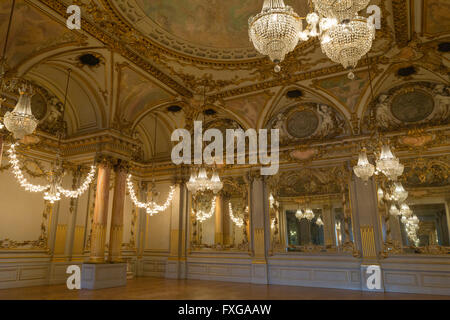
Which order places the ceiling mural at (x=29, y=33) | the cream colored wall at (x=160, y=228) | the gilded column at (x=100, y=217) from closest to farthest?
the ceiling mural at (x=29, y=33) → the gilded column at (x=100, y=217) → the cream colored wall at (x=160, y=228)

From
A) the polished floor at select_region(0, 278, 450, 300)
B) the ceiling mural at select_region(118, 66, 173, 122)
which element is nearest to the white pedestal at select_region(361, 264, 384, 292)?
the polished floor at select_region(0, 278, 450, 300)

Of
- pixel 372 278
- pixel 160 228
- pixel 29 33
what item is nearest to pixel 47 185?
pixel 29 33

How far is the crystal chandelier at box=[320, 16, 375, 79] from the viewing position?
3.87 meters

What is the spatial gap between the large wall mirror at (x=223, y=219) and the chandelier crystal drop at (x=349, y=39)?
8014 millimetres

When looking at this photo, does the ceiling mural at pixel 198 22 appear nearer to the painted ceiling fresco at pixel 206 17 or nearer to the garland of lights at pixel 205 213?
the painted ceiling fresco at pixel 206 17

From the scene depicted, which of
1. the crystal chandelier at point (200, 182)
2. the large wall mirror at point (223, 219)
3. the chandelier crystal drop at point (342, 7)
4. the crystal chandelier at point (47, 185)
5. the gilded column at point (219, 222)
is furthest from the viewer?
the gilded column at point (219, 222)

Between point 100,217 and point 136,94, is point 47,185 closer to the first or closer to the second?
point 100,217

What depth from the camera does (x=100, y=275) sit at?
8664 millimetres

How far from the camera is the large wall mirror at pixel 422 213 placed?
860cm

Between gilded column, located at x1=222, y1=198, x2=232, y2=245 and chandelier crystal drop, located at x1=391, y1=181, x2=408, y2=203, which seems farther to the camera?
gilded column, located at x1=222, y1=198, x2=232, y2=245

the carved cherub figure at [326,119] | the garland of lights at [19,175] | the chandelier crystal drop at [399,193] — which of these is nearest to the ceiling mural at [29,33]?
the garland of lights at [19,175]

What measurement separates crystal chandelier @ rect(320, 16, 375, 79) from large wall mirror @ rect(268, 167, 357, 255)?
6696 mm

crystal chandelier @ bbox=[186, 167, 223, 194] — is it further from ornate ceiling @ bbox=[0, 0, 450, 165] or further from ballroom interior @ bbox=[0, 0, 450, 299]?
ornate ceiling @ bbox=[0, 0, 450, 165]
